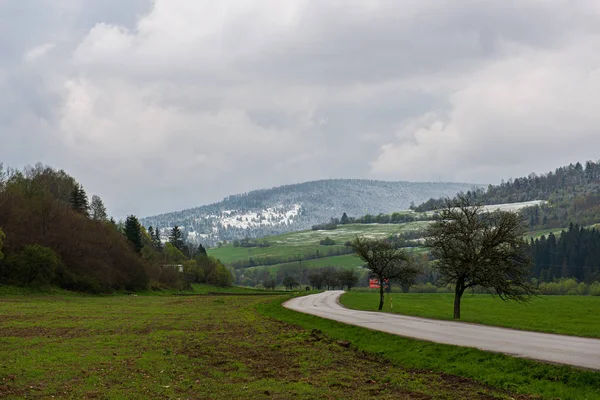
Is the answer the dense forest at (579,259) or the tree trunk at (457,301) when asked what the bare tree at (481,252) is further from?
the dense forest at (579,259)

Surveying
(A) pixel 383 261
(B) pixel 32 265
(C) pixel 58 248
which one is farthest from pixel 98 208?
(A) pixel 383 261

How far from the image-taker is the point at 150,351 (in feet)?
87.1

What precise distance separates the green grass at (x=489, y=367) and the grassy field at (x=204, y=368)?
22 centimetres

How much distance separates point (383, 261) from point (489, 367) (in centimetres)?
4826

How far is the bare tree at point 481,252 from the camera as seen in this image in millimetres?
49656

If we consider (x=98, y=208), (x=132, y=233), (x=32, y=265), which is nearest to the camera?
(x=32, y=265)

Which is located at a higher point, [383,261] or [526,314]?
[383,261]

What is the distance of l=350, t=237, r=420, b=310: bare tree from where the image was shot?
224 ft

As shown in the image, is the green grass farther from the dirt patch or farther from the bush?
the bush

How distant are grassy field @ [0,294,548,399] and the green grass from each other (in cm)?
22

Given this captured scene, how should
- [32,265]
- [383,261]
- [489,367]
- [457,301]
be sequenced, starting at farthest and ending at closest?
[32,265], [383,261], [457,301], [489,367]

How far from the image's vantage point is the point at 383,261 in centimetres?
6862

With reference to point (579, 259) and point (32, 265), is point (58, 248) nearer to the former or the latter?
point (32, 265)

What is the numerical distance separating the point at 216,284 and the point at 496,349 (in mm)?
164564
